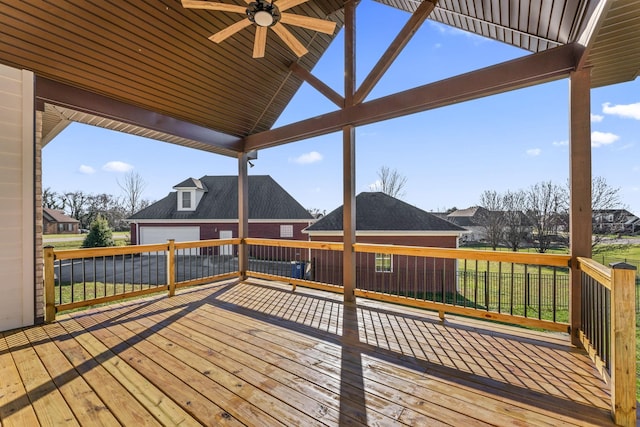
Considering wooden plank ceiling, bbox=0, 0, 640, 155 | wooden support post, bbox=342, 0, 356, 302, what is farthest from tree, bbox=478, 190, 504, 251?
wooden support post, bbox=342, 0, 356, 302

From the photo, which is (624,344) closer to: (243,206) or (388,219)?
(243,206)

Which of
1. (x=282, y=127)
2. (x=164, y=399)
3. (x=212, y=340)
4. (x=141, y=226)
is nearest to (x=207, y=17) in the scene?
(x=282, y=127)

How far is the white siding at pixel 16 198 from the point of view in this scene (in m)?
3.22

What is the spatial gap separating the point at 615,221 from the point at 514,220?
3922 millimetres

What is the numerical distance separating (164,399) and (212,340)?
1.01 m

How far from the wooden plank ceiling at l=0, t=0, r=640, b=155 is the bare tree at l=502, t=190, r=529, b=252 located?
533 inches

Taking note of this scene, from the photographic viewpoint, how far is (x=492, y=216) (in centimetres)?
1599

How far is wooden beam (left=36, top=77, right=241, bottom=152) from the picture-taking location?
350 cm

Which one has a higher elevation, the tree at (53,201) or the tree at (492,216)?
the tree at (53,201)

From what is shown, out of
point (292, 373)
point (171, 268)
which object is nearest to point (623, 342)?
point (292, 373)

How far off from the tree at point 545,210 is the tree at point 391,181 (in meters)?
7.72

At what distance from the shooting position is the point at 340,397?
2.03m

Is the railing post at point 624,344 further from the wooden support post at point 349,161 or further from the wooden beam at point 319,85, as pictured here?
the wooden beam at point 319,85

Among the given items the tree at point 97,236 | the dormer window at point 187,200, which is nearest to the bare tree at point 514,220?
the dormer window at point 187,200
